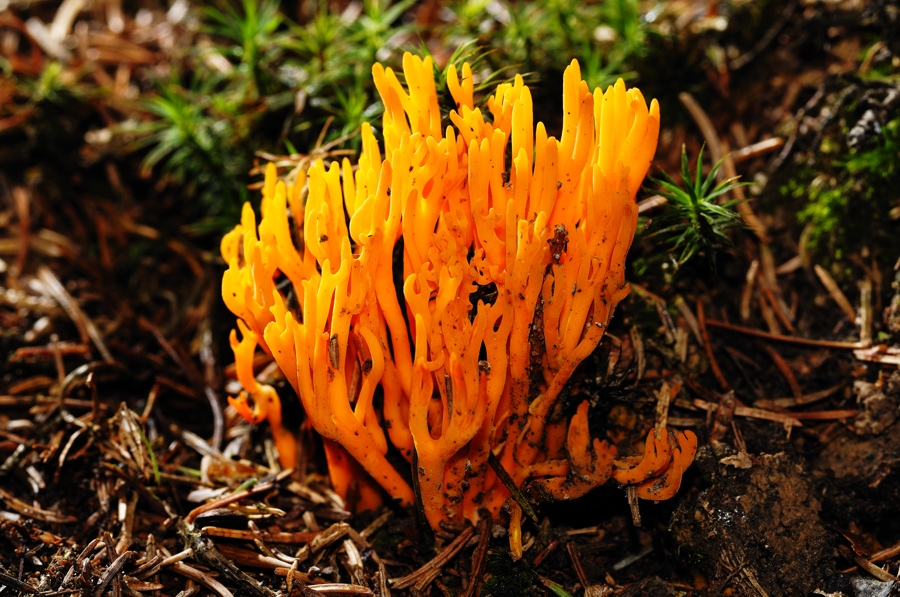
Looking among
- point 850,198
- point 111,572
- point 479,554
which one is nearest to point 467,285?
point 479,554

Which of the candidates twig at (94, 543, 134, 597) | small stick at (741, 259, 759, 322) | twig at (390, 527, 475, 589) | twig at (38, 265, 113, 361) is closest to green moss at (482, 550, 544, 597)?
twig at (390, 527, 475, 589)

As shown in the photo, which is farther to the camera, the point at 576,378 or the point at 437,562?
the point at 576,378

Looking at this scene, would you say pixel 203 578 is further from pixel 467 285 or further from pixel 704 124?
pixel 704 124

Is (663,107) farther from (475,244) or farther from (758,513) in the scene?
(758,513)

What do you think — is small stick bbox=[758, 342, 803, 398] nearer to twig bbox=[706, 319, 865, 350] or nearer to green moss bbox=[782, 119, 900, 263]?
twig bbox=[706, 319, 865, 350]

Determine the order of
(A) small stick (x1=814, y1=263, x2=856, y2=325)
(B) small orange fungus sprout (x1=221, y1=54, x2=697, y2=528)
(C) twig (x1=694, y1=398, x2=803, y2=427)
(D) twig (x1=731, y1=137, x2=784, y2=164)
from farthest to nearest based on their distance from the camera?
1. (D) twig (x1=731, y1=137, x2=784, y2=164)
2. (A) small stick (x1=814, y1=263, x2=856, y2=325)
3. (C) twig (x1=694, y1=398, x2=803, y2=427)
4. (B) small orange fungus sprout (x1=221, y1=54, x2=697, y2=528)

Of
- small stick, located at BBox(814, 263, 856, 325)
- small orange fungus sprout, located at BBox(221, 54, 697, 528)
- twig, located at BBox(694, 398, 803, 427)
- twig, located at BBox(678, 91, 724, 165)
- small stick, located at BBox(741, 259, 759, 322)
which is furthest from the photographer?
twig, located at BBox(678, 91, 724, 165)
